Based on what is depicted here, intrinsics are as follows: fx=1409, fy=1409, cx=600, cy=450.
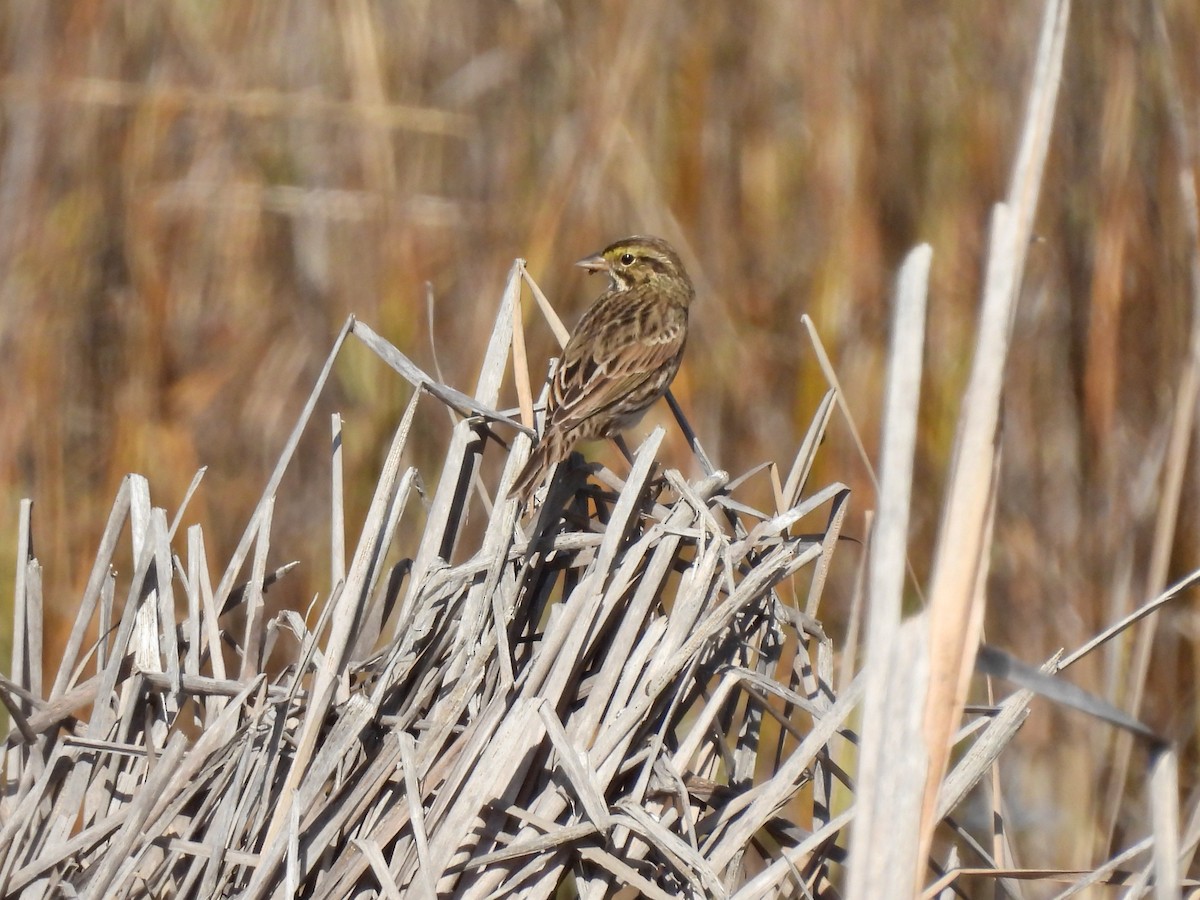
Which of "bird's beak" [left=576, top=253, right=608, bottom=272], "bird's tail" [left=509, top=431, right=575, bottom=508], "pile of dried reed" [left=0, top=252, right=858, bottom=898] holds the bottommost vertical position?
"pile of dried reed" [left=0, top=252, right=858, bottom=898]

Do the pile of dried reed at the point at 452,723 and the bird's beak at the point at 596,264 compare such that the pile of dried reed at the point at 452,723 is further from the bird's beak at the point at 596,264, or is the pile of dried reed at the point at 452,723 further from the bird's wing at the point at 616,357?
the bird's beak at the point at 596,264

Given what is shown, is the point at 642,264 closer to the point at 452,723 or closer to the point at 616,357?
the point at 616,357

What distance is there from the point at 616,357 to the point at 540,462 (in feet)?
2.80

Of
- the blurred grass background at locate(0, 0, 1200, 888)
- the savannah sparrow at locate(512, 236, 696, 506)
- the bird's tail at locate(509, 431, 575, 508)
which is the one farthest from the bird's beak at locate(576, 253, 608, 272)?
the bird's tail at locate(509, 431, 575, 508)

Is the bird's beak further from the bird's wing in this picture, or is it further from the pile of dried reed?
the pile of dried reed

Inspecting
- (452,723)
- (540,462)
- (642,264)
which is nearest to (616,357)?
(642,264)

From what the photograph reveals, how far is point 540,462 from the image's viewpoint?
2.38 m

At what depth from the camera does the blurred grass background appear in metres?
3.72

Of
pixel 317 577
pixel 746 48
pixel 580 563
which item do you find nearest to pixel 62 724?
pixel 580 563

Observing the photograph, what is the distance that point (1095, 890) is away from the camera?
98.6 inches

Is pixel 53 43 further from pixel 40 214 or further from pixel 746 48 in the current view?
pixel 746 48

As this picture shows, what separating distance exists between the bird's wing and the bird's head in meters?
0.07

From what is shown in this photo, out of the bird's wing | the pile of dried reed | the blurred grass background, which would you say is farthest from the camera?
the blurred grass background

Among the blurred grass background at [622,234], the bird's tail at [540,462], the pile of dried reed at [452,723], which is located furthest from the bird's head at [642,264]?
the pile of dried reed at [452,723]
